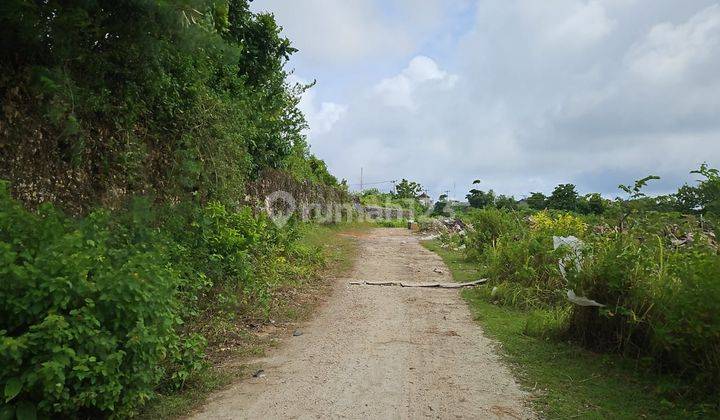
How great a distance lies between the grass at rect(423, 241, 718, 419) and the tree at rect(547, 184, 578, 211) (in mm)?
19165

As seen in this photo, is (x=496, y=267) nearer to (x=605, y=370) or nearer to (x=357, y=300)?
(x=357, y=300)

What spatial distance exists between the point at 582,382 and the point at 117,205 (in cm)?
531

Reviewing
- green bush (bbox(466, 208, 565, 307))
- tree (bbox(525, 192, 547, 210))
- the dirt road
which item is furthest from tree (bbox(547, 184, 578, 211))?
the dirt road

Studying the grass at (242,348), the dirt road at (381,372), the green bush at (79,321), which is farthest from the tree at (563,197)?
the green bush at (79,321)

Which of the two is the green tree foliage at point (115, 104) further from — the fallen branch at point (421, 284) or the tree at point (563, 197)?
the tree at point (563, 197)

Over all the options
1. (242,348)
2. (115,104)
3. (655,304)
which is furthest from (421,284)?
(115,104)

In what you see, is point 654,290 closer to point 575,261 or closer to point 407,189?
point 575,261

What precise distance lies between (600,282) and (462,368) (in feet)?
5.77

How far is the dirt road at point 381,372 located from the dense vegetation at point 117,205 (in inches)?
31.1

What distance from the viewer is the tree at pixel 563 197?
80.7ft

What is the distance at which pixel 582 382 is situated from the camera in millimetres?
4945

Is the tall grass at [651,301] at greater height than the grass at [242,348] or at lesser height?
greater

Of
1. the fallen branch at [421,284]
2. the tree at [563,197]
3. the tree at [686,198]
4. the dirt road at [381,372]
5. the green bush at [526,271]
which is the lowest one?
the dirt road at [381,372]

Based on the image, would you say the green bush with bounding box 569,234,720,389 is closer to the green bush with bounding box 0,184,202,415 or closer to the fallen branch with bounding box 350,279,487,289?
the green bush with bounding box 0,184,202,415
